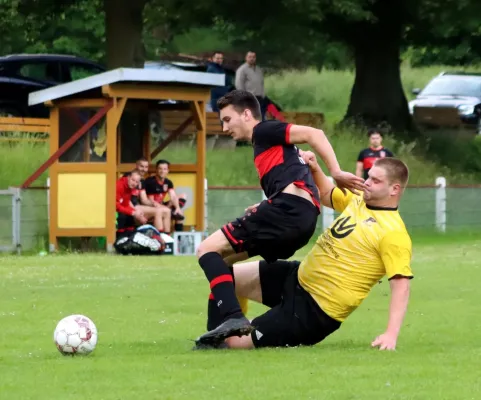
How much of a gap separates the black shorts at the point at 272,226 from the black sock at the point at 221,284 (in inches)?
6.8

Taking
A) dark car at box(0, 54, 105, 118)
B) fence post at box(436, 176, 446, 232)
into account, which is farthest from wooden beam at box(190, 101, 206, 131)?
dark car at box(0, 54, 105, 118)

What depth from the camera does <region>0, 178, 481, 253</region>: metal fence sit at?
67.2ft

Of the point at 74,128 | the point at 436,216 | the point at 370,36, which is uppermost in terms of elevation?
the point at 370,36

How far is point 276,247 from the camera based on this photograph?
8859 mm

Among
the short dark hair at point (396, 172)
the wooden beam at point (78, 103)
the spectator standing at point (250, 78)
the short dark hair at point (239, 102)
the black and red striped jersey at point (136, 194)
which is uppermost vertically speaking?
the spectator standing at point (250, 78)

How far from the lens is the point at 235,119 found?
899 centimetres

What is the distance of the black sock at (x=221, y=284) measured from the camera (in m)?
8.45

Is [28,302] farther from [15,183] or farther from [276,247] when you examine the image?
[15,183]

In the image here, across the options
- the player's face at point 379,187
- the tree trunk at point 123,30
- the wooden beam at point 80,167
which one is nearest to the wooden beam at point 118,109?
the wooden beam at point 80,167

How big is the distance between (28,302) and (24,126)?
560 inches

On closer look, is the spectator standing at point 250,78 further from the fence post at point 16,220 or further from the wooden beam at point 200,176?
the fence post at point 16,220

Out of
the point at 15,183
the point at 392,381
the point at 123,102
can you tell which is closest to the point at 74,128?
the point at 123,102

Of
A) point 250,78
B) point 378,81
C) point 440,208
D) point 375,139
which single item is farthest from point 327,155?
point 378,81

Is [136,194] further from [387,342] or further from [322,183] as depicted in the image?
[387,342]
